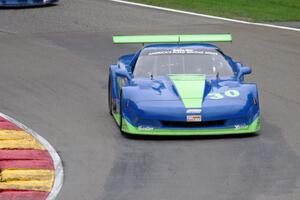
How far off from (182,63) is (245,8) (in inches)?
585

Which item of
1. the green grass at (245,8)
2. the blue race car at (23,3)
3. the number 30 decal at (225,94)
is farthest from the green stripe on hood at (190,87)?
the blue race car at (23,3)

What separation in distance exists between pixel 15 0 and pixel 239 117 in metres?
15.8

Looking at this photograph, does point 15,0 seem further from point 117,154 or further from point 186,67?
point 117,154

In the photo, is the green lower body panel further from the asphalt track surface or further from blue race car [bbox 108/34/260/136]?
the asphalt track surface

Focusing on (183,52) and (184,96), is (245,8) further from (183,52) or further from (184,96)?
(184,96)

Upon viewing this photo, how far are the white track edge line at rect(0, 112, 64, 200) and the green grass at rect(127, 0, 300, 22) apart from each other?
13.5m

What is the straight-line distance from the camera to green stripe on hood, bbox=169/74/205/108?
13.1m

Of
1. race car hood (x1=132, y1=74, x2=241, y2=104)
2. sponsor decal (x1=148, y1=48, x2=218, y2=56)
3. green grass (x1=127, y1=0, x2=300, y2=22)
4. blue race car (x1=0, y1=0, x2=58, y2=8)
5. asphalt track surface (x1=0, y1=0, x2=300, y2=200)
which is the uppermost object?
sponsor decal (x1=148, y1=48, x2=218, y2=56)

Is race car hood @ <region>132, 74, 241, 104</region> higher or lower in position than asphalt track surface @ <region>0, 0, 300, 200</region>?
higher

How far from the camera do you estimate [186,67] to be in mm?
14312

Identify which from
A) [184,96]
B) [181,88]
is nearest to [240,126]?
[184,96]

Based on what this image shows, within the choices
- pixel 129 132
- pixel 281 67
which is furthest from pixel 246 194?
pixel 281 67

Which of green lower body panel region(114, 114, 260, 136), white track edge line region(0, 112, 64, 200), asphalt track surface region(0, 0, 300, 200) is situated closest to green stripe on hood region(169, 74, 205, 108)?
green lower body panel region(114, 114, 260, 136)

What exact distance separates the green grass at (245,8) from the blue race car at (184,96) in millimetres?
12335
